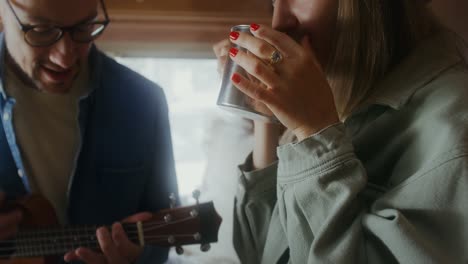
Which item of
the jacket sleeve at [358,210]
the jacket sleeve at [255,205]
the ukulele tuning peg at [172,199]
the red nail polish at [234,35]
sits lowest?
the ukulele tuning peg at [172,199]

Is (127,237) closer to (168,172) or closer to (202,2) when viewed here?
(168,172)

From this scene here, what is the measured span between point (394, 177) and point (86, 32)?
0.73 m

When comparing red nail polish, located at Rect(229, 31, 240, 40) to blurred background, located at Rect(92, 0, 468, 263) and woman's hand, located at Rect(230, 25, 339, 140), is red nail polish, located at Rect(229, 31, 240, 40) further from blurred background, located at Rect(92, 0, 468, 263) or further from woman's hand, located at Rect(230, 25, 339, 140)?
blurred background, located at Rect(92, 0, 468, 263)

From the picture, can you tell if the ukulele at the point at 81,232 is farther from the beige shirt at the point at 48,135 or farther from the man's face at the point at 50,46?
the man's face at the point at 50,46

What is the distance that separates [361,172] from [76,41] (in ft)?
2.28

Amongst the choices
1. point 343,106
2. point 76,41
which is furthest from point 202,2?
point 343,106

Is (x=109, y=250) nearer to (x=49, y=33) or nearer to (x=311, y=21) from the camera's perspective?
(x=49, y=33)

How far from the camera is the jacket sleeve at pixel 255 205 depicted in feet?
2.69

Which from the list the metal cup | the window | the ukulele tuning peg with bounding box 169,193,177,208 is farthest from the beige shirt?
the metal cup

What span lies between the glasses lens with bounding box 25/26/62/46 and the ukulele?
1.15ft

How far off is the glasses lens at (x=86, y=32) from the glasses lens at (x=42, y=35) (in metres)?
0.04

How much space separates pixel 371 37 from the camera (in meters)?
0.67

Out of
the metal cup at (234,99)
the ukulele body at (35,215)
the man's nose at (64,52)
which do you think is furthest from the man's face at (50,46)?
the metal cup at (234,99)

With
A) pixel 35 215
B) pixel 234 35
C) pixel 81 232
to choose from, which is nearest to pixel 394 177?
pixel 234 35
